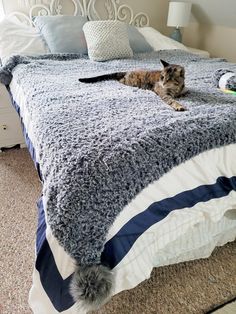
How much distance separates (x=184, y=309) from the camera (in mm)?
1118

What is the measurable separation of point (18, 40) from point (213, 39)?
7.06 ft

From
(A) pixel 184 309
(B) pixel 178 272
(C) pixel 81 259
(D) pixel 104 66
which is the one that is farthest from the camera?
(D) pixel 104 66

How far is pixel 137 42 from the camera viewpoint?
8.32 feet

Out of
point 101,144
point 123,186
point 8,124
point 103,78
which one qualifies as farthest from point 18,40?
point 123,186

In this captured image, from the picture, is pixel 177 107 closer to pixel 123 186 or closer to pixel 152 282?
pixel 123 186

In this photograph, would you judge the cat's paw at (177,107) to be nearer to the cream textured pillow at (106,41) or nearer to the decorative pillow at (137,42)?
the cream textured pillow at (106,41)

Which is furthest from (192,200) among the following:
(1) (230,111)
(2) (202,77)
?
(2) (202,77)

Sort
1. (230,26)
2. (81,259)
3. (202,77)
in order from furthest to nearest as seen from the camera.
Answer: (230,26)
(202,77)
(81,259)

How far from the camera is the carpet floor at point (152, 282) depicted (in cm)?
112

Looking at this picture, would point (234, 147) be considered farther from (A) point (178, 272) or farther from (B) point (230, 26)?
(B) point (230, 26)

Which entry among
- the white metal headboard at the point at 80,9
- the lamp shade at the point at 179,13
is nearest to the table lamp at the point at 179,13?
the lamp shade at the point at 179,13

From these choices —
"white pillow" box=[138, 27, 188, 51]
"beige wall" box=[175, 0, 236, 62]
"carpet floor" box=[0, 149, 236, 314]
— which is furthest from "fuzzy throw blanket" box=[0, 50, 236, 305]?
"beige wall" box=[175, 0, 236, 62]

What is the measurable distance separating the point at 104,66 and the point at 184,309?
1.65m

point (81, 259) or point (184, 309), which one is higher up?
point (81, 259)
